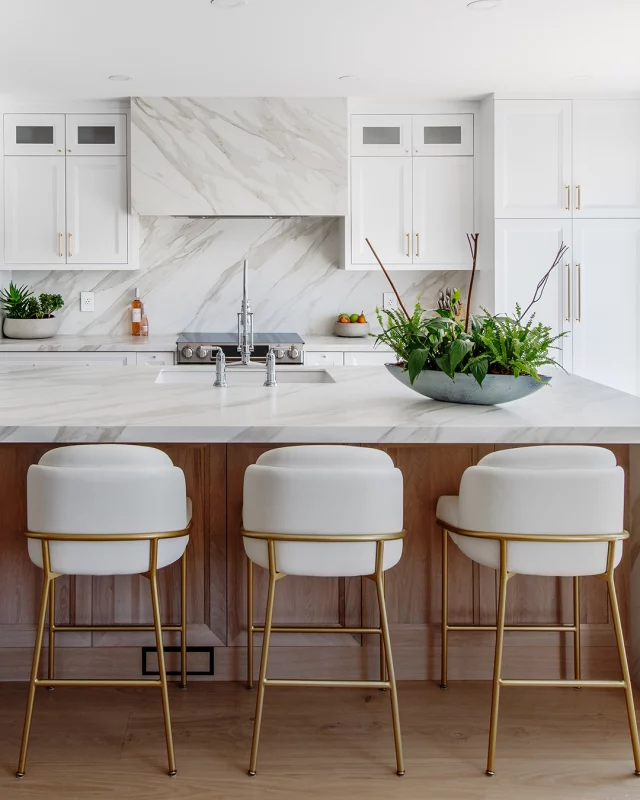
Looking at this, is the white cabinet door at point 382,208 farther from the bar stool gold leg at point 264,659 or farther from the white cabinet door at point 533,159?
the bar stool gold leg at point 264,659

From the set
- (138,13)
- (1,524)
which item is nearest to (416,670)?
(1,524)

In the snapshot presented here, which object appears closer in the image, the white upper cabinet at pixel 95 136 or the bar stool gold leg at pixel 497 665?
the bar stool gold leg at pixel 497 665

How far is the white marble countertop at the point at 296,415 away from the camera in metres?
2.11

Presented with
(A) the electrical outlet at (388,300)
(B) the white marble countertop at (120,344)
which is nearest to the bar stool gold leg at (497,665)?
(B) the white marble countertop at (120,344)

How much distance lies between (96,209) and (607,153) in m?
2.98

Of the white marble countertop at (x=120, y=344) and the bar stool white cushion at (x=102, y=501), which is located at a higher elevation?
the white marble countertop at (x=120, y=344)

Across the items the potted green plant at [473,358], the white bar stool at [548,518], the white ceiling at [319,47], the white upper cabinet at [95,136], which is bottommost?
the white bar stool at [548,518]

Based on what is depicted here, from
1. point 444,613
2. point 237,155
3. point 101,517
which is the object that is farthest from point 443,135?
point 101,517

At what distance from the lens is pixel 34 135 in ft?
16.2

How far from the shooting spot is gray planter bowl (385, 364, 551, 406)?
7.69ft

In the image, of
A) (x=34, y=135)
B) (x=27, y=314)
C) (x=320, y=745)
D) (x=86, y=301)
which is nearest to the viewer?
(x=320, y=745)

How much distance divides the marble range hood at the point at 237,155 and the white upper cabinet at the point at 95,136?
0.18m

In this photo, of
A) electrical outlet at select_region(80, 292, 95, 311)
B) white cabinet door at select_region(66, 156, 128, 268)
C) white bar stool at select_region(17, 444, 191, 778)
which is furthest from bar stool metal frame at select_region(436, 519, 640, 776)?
electrical outlet at select_region(80, 292, 95, 311)

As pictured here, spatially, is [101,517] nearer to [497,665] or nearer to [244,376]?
[497,665]
